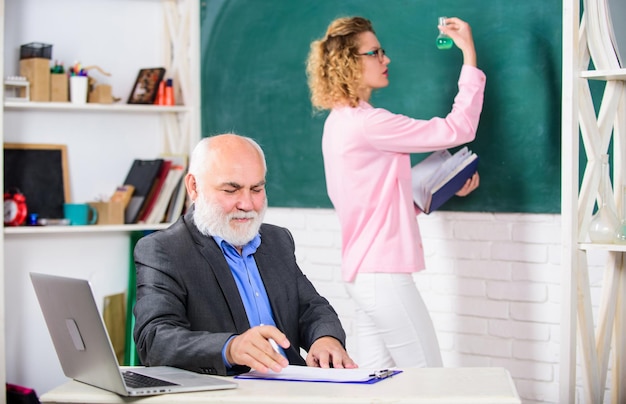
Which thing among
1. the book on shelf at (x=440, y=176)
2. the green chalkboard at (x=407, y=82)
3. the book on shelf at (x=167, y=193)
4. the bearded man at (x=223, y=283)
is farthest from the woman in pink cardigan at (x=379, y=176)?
the book on shelf at (x=167, y=193)

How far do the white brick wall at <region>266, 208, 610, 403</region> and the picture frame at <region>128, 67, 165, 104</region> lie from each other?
5.45 ft

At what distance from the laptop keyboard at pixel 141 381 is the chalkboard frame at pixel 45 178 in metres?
2.65

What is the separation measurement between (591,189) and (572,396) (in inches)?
27.0

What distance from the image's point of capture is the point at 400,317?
130 inches

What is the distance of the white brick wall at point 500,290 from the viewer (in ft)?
11.7

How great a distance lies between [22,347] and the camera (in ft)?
15.2

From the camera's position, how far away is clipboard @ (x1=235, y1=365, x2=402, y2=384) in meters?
2.04

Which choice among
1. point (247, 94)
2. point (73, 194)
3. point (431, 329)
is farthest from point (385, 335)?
point (73, 194)

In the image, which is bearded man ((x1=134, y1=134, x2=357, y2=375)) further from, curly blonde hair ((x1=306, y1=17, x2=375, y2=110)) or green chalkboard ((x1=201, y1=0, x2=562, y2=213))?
green chalkboard ((x1=201, y1=0, x2=562, y2=213))

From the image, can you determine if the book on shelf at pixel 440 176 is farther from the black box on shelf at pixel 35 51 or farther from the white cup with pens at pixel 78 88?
the black box on shelf at pixel 35 51

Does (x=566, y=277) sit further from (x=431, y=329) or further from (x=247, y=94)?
(x=247, y=94)

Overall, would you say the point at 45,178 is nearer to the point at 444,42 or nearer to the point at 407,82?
the point at 407,82

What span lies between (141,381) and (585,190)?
1.70m

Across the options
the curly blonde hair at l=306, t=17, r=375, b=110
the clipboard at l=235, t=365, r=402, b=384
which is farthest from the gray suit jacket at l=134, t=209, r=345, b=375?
the curly blonde hair at l=306, t=17, r=375, b=110
